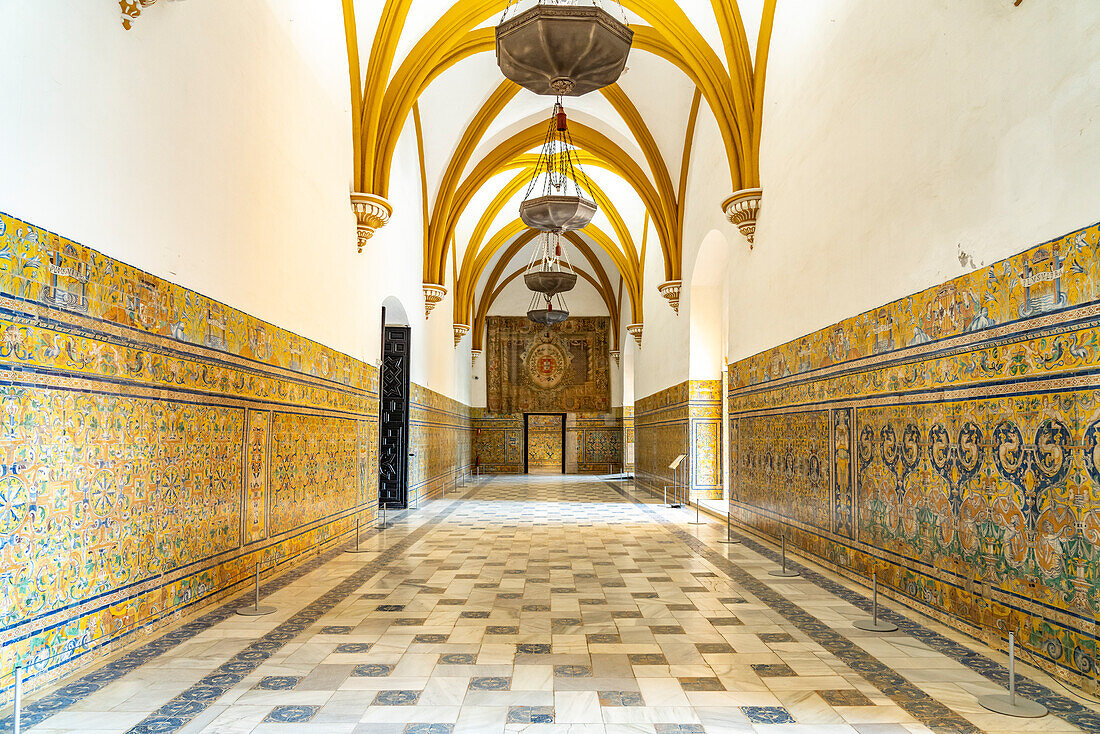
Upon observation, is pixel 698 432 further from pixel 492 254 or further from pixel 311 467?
pixel 492 254

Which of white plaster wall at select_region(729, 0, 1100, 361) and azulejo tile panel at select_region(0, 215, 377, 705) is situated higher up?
white plaster wall at select_region(729, 0, 1100, 361)

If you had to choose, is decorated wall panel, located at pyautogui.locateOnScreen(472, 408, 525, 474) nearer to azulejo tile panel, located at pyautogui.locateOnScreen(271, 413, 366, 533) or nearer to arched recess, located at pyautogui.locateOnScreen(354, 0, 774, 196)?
azulejo tile panel, located at pyautogui.locateOnScreen(271, 413, 366, 533)

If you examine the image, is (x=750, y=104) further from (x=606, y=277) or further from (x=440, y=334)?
(x=606, y=277)

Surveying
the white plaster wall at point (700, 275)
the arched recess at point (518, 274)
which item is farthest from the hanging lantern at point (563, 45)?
the arched recess at point (518, 274)

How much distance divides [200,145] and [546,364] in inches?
736

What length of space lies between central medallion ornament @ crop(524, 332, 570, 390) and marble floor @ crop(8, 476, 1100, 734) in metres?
17.1

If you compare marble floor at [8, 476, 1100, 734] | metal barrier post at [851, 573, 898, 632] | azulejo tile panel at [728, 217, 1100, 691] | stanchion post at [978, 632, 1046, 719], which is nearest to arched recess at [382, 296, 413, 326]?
marble floor at [8, 476, 1100, 734]

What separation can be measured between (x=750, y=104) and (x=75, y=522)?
739 cm

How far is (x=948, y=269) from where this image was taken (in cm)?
428

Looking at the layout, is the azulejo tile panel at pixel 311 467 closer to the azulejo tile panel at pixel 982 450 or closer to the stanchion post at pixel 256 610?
the stanchion post at pixel 256 610

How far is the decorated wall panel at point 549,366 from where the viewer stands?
76.1 ft

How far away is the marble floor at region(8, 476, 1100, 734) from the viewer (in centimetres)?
286

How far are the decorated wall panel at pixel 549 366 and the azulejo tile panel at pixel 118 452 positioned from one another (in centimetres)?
1709

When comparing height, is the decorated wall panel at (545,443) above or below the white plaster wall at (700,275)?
below
